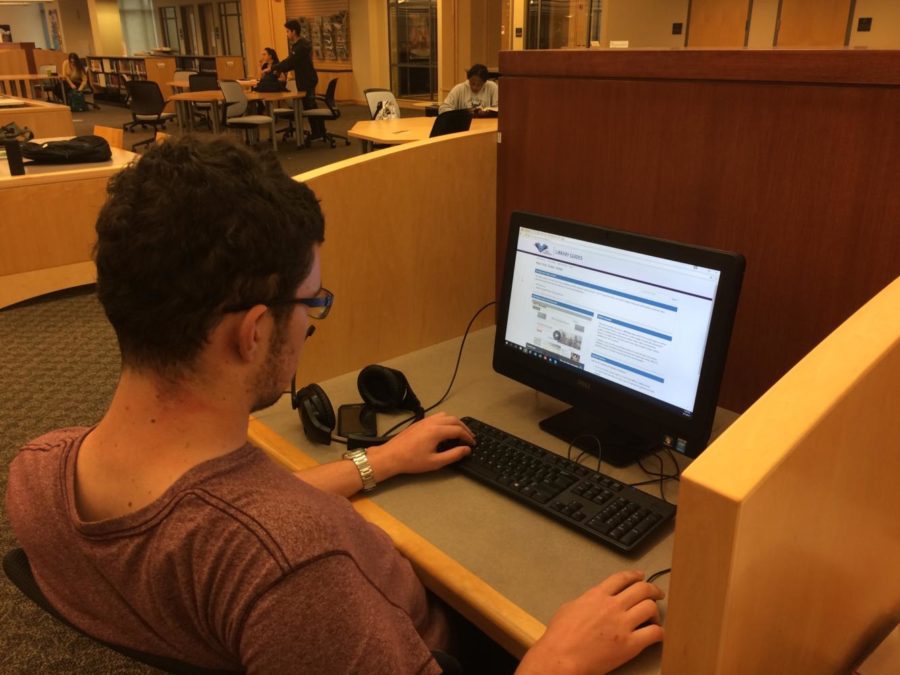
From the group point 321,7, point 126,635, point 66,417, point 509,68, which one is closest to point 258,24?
point 321,7

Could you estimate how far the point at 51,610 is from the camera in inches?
31.6

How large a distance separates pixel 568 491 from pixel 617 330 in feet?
0.96

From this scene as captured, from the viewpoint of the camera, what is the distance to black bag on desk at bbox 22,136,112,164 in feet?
13.7

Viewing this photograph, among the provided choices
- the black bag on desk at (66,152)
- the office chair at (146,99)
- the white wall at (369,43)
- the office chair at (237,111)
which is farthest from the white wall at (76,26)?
the black bag on desk at (66,152)

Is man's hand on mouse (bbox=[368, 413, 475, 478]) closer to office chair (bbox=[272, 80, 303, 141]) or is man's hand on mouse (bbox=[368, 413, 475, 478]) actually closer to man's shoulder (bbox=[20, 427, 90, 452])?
man's shoulder (bbox=[20, 427, 90, 452])

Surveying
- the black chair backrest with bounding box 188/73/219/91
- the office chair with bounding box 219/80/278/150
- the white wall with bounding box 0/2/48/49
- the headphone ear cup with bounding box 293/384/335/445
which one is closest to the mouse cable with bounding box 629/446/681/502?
the headphone ear cup with bounding box 293/384/335/445

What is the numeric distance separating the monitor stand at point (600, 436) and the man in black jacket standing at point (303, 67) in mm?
8092

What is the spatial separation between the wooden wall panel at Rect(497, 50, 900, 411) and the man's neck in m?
0.98

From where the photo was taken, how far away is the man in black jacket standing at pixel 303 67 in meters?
8.60

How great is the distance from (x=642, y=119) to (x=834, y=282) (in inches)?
18.4

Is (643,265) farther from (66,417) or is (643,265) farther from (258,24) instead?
(258,24)

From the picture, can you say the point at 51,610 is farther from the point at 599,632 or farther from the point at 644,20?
the point at 644,20

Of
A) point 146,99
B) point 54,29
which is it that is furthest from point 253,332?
point 54,29

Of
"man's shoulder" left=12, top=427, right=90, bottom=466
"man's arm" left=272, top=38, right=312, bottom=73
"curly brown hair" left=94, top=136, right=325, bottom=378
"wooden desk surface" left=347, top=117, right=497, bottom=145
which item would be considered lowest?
"wooden desk surface" left=347, top=117, right=497, bottom=145
